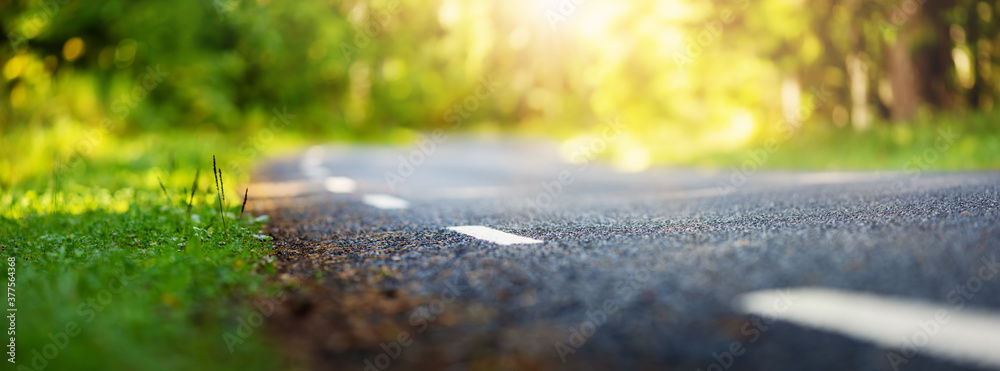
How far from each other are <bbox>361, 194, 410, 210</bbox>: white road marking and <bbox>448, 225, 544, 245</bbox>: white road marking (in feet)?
5.86

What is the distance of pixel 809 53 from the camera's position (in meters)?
13.5

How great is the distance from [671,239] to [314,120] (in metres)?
29.1

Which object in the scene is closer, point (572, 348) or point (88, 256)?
point (572, 348)

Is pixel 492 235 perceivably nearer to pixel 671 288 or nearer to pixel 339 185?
pixel 671 288

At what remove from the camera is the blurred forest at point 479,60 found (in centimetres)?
1238

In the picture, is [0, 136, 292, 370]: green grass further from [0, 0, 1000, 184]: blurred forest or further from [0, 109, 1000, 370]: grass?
[0, 0, 1000, 184]: blurred forest

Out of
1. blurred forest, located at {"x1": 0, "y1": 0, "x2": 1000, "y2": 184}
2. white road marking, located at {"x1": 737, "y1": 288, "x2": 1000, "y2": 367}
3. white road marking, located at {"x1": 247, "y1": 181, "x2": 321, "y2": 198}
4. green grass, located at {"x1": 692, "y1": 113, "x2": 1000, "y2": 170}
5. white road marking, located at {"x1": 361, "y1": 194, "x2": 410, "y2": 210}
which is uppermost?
blurred forest, located at {"x1": 0, "y1": 0, "x2": 1000, "y2": 184}

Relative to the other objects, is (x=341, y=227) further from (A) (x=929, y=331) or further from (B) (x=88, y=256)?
(A) (x=929, y=331)

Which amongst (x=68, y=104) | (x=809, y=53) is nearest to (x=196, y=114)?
(x=68, y=104)

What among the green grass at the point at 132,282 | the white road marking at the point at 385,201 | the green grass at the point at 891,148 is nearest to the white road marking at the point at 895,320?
the green grass at the point at 132,282

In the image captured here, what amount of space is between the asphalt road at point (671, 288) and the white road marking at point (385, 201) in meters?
1.34

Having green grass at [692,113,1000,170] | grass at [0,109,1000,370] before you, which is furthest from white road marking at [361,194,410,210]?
green grass at [692,113,1000,170]

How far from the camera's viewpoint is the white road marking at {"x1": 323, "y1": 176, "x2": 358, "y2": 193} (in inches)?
324

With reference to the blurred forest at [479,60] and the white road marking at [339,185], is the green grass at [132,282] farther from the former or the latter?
the blurred forest at [479,60]
